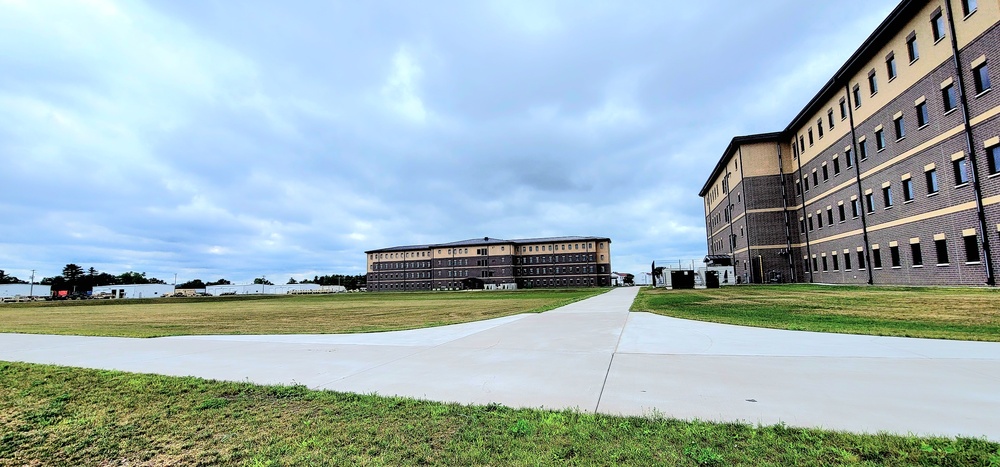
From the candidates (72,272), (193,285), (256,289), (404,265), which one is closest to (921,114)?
(404,265)

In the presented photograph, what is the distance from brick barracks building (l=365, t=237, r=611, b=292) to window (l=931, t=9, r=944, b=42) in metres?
91.4

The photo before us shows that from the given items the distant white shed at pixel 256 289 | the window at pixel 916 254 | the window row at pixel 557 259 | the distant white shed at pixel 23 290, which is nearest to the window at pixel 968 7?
the window at pixel 916 254

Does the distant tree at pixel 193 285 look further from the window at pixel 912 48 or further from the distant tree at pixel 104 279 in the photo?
the window at pixel 912 48

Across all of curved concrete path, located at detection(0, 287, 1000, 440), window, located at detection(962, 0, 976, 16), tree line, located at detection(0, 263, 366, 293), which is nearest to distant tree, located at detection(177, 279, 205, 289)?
tree line, located at detection(0, 263, 366, 293)

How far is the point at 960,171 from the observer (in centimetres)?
2209

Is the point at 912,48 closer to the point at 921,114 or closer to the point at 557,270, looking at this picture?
the point at 921,114

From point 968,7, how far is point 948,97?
4.17m

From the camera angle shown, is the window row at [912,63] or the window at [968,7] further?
Result: the window at [968,7]

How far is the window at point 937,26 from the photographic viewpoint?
889 inches

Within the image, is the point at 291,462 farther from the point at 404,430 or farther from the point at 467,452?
the point at 467,452

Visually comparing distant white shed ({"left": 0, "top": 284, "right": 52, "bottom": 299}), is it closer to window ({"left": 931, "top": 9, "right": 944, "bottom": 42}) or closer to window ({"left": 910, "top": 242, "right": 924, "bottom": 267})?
window ({"left": 910, "top": 242, "right": 924, "bottom": 267})

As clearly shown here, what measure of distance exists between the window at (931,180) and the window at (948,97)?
334 cm

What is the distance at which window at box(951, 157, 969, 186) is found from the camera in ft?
71.2

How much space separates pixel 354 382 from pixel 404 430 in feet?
7.43
